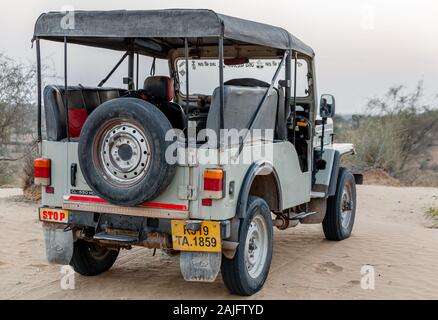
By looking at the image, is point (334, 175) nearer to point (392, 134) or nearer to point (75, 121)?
point (75, 121)

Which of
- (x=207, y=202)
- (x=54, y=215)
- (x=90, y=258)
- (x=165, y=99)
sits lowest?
(x=90, y=258)

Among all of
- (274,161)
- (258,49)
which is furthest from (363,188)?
(274,161)

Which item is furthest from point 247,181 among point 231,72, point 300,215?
point 231,72

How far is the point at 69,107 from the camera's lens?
5.65 meters

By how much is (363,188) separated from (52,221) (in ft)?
31.0

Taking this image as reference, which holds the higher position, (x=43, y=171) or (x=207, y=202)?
(x=43, y=171)

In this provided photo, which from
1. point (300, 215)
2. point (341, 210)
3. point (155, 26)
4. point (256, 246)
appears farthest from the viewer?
point (341, 210)

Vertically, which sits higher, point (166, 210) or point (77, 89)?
point (77, 89)

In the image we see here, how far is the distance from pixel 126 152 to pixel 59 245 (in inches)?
47.2

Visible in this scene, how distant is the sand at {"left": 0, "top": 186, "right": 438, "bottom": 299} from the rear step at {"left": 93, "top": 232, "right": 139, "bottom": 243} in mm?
584

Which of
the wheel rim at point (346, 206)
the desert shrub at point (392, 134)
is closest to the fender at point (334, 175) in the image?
the wheel rim at point (346, 206)

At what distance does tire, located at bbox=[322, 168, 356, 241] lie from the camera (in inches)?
303
